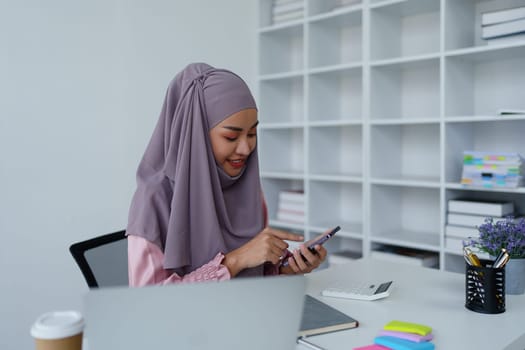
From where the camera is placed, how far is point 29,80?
2.53 m

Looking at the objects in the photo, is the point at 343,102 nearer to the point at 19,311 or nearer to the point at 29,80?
the point at 29,80

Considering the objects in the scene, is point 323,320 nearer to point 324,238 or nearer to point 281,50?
point 324,238

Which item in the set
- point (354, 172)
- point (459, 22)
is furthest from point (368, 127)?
point (459, 22)

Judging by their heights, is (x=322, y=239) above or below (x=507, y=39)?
below

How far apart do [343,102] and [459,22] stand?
3.08ft

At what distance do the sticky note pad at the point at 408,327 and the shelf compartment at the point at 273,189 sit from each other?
243 cm

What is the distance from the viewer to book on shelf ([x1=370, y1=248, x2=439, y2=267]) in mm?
2805

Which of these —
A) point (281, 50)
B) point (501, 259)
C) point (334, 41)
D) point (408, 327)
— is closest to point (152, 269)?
point (408, 327)

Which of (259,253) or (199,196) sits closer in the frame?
(259,253)

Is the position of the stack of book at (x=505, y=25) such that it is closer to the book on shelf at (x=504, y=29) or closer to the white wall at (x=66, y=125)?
the book on shelf at (x=504, y=29)

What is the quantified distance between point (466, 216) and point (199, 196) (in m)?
1.56

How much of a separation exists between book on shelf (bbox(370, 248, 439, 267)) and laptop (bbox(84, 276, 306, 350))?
214 centimetres

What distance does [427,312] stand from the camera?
4.37ft

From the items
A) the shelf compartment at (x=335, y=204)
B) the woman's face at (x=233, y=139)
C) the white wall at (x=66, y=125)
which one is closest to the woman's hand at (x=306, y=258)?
the woman's face at (x=233, y=139)
